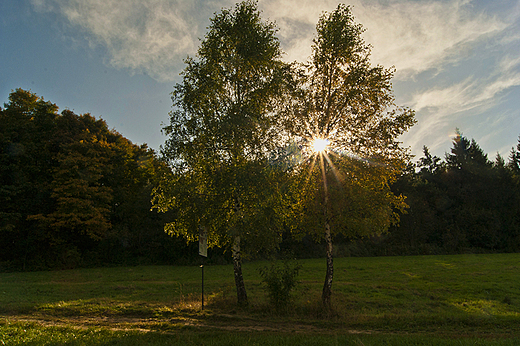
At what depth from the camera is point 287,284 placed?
1180cm

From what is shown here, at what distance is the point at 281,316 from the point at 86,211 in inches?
1045

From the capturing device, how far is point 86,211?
30844 mm

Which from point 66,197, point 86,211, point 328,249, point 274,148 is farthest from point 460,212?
point 66,197

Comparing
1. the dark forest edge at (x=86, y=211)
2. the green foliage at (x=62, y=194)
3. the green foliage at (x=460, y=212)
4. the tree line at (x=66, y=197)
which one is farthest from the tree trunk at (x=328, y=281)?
the green foliage at (x=460, y=212)

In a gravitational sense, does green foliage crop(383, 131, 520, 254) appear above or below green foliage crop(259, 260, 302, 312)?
above

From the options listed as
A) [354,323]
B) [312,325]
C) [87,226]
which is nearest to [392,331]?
[354,323]

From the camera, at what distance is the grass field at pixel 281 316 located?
26.2ft

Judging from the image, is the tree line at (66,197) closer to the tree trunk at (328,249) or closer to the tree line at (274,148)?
the tree line at (274,148)

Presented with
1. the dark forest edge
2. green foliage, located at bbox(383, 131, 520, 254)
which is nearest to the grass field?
the dark forest edge

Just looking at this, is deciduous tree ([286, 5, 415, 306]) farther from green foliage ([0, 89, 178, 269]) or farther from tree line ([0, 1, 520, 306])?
green foliage ([0, 89, 178, 269])

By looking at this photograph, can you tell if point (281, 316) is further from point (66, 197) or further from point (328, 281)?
point (66, 197)

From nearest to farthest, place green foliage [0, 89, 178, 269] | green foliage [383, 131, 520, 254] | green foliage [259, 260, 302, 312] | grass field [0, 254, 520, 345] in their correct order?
grass field [0, 254, 520, 345], green foliage [259, 260, 302, 312], green foliage [0, 89, 178, 269], green foliage [383, 131, 520, 254]

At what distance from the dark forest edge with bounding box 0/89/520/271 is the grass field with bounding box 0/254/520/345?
11.3 metres

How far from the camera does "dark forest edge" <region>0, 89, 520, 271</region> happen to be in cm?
3091
